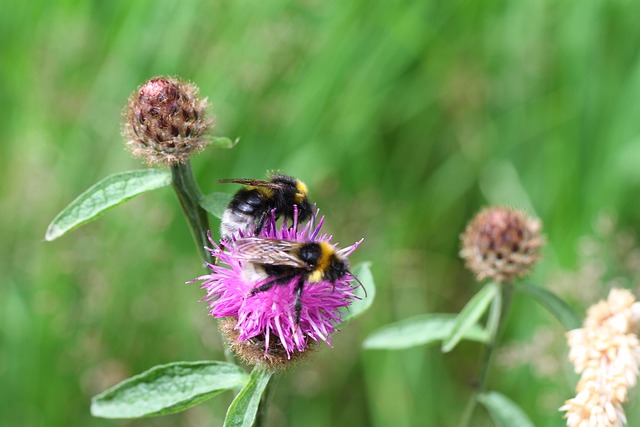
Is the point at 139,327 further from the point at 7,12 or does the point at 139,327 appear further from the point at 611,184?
the point at 611,184

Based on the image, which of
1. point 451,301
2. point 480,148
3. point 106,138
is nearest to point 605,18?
point 480,148

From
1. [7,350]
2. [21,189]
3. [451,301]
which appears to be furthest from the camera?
[451,301]

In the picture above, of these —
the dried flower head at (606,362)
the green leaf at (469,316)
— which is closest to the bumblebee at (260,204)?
the green leaf at (469,316)

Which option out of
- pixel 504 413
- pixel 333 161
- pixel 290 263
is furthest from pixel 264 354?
pixel 333 161

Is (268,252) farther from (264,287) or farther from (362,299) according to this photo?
(362,299)

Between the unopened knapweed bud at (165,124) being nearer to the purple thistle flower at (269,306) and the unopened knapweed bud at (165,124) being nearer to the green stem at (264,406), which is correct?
the purple thistle flower at (269,306)

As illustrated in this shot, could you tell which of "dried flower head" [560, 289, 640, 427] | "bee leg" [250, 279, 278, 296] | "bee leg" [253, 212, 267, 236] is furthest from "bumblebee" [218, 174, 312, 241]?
"dried flower head" [560, 289, 640, 427]

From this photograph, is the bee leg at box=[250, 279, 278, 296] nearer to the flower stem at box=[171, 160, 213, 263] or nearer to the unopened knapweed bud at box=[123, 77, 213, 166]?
the flower stem at box=[171, 160, 213, 263]
